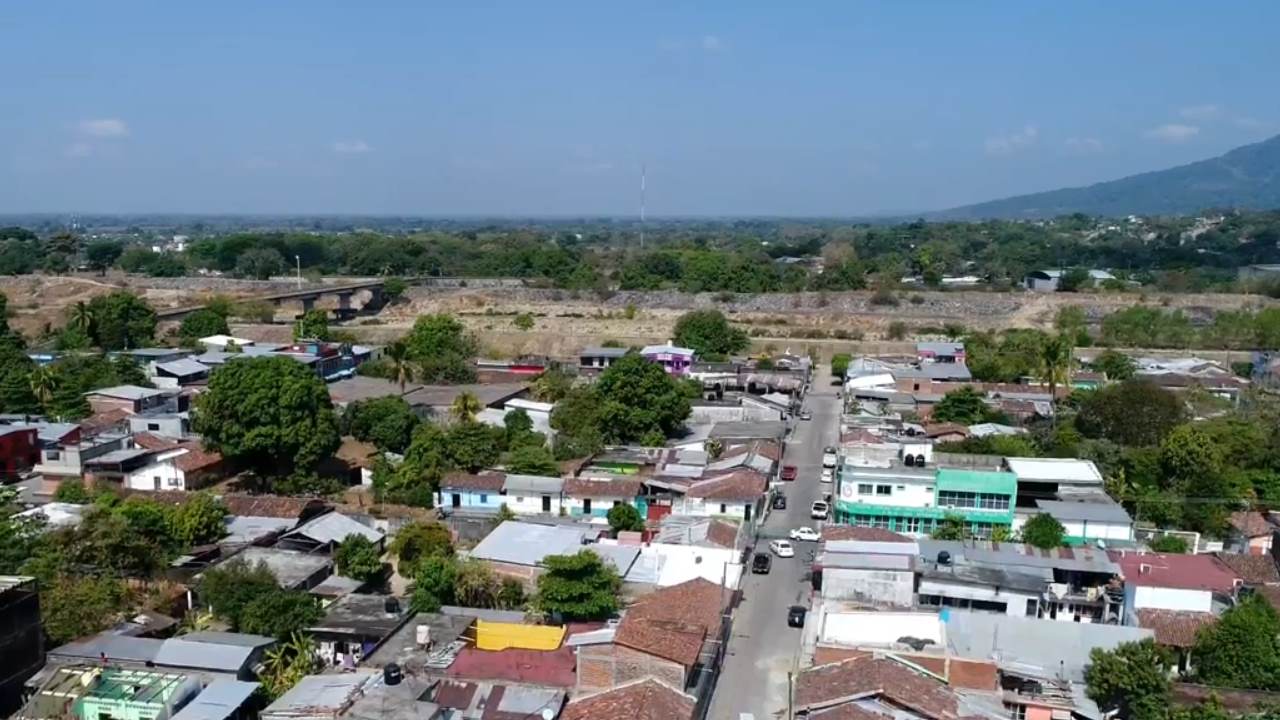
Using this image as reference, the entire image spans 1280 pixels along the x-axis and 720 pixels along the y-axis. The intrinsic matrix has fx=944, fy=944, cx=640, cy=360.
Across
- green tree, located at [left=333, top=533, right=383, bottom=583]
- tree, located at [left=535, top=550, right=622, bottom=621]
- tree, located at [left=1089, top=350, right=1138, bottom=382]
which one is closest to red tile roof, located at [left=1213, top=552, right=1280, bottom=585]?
tree, located at [left=535, top=550, right=622, bottom=621]

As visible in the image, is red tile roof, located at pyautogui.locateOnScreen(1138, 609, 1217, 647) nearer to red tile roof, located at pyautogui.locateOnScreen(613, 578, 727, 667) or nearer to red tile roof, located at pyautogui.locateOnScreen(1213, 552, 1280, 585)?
red tile roof, located at pyautogui.locateOnScreen(1213, 552, 1280, 585)

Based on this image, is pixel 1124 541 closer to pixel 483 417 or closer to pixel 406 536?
pixel 406 536

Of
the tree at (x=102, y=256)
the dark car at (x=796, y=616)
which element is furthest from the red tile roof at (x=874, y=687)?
the tree at (x=102, y=256)

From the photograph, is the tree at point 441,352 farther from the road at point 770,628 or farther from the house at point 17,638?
the house at point 17,638

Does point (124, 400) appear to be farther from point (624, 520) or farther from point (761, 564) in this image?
point (761, 564)

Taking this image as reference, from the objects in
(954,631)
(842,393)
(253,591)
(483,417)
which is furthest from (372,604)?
(842,393)

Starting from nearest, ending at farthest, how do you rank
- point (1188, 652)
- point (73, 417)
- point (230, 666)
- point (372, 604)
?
point (230, 666)
point (1188, 652)
point (372, 604)
point (73, 417)

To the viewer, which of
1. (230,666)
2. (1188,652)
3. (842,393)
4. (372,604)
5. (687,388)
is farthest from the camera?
(842,393)
